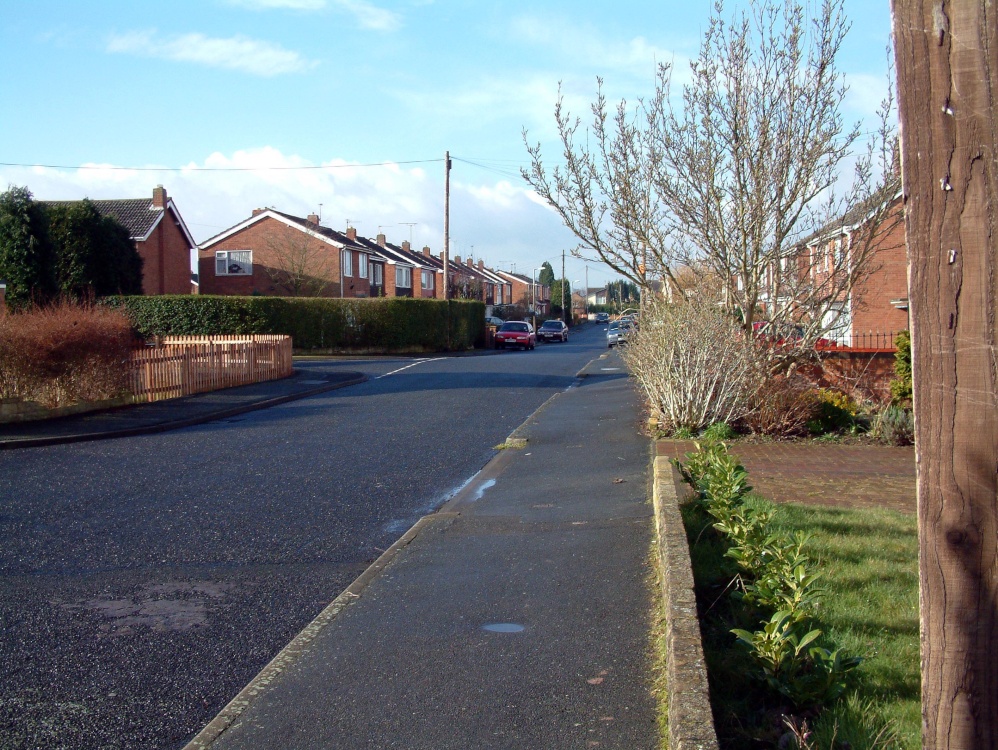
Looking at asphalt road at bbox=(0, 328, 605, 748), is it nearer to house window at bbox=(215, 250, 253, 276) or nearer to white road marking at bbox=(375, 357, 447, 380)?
white road marking at bbox=(375, 357, 447, 380)

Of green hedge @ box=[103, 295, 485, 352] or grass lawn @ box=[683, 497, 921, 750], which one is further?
green hedge @ box=[103, 295, 485, 352]

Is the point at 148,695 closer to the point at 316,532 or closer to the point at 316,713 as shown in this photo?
the point at 316,713

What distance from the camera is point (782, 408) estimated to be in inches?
485

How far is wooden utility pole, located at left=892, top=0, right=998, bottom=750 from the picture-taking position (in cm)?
223

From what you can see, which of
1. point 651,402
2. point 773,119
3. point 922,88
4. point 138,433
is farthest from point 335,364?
point 922,88

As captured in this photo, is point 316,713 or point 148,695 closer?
point 316,713

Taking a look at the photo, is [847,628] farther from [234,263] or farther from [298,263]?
[234,263]

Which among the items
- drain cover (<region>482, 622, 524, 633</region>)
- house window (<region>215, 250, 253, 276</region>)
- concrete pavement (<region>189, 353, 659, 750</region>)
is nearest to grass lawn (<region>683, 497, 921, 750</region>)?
concrete pavement (<region>189, 353, 659, 750</region>)

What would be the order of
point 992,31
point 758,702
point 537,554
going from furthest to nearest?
1. point 537,554
2. point 758,702
3. point 992,31

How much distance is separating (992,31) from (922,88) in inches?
7.9

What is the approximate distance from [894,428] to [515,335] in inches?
1461

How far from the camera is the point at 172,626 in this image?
5.64m

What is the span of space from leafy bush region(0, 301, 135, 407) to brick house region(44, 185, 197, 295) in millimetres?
25890

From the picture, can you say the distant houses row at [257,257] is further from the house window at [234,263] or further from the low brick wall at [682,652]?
the low brick wall at [682,652]
